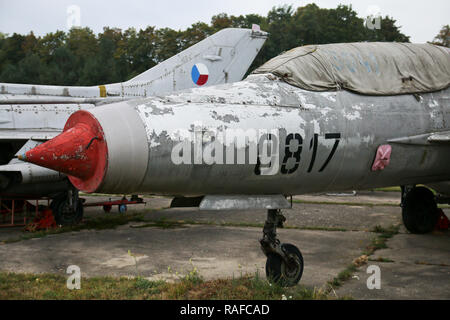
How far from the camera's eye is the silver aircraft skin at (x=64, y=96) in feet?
31.6

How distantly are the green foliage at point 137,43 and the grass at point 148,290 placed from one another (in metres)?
34.2

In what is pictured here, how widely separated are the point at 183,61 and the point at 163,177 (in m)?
10.6

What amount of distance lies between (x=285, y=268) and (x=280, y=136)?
1484 millimetres

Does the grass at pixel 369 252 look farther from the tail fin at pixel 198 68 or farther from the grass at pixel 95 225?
the tail fin at pixel 198 68

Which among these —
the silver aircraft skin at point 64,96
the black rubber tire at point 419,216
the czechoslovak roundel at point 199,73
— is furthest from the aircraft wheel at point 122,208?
the black rubber tire at point 419,216

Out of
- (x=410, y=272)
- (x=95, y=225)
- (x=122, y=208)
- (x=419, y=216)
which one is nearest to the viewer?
(x=410, y=272)

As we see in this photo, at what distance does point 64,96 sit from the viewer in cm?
1159

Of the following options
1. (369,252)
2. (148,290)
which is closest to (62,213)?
(148,290)

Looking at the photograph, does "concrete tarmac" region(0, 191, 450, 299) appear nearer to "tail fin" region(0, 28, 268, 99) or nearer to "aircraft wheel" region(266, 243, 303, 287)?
"aircraft wheel" region(266, 243, 303, 287)

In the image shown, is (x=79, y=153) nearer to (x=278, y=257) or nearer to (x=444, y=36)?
(x=278, y=257)

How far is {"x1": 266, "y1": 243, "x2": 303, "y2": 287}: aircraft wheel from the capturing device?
456cm

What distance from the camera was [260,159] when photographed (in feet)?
12.8
